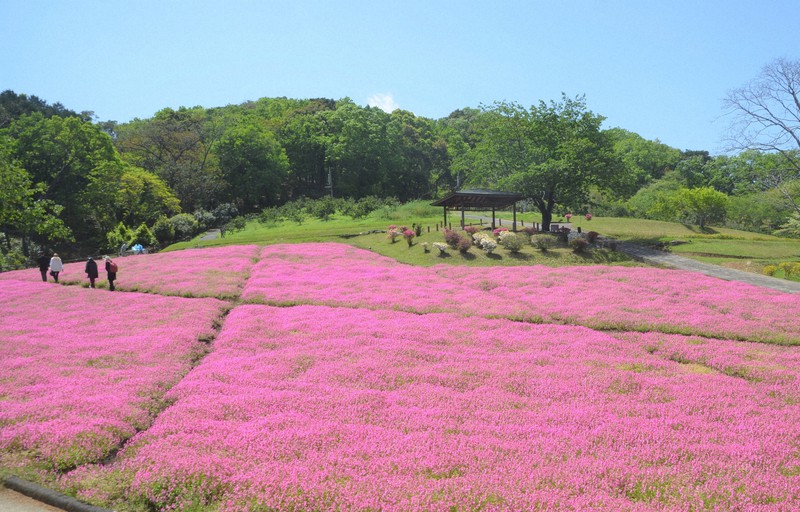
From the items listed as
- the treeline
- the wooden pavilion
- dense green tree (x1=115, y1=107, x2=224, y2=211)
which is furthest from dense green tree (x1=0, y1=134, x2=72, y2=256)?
the wooden pavilion

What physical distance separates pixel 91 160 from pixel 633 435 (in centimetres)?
7506

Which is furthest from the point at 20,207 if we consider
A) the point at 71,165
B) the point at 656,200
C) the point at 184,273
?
the point at 656,200

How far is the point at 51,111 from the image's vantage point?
267 ft

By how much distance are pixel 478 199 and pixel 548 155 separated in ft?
28.8

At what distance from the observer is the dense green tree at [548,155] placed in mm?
46156

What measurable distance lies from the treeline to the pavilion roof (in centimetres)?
209

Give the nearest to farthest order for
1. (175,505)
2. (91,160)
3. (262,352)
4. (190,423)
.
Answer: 1. (175,505)
2. (190,423)
3. (262,352)
4. (91,160)

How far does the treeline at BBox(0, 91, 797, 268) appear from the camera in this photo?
49.2 meters

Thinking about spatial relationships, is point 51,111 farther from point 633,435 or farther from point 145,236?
point 633,435

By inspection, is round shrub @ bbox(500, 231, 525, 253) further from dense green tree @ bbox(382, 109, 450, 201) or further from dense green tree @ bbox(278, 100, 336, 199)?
dense green tree @ bbox(278, 100, 336, 199)

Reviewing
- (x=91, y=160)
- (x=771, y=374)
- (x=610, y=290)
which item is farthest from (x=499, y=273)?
(x=91, y=160)

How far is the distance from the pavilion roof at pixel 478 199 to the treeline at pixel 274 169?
209 centimetres

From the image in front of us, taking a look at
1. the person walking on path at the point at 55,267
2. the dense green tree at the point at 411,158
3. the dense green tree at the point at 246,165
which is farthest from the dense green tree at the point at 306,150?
the person walking on path at the point at 55,267

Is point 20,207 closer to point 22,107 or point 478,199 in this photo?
point 22,107
